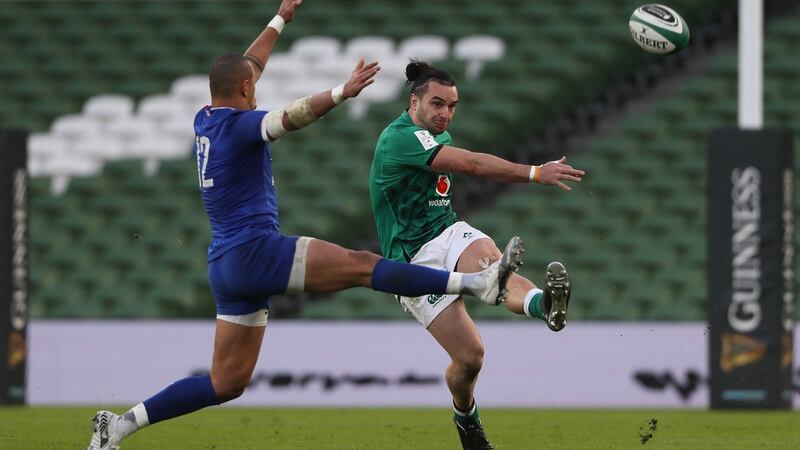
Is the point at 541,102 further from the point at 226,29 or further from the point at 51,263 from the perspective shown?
the point at 51,263

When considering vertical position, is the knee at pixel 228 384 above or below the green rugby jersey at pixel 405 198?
below

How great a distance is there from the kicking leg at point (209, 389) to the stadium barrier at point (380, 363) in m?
7.00

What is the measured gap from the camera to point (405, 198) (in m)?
8.22

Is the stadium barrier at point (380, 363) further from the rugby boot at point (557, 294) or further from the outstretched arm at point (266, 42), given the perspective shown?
the rugby boot at point (557, 294)

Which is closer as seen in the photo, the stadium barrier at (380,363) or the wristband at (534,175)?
the wristband at (534,175)

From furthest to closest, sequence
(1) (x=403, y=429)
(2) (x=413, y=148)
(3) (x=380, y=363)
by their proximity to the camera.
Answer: (3) (x=380, y=363), (1) (x=403, y=429), (2) (x=413, y=148)

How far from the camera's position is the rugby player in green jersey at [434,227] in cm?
793

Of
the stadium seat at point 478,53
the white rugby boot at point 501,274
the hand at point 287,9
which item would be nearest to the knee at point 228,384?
the white rugby boot at point 501,274

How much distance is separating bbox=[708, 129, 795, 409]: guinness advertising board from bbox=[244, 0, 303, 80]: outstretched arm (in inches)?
238

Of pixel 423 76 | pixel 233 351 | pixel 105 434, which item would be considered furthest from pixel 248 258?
pixel 423 76

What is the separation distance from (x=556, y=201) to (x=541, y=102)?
67.3 inches

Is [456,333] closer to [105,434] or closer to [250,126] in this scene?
[250,126]

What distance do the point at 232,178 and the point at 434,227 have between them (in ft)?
4.81

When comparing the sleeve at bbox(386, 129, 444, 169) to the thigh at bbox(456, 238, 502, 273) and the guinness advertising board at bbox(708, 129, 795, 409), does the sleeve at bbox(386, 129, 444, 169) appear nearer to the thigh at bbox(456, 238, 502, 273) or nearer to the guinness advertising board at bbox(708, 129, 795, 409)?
the thigh at bbox(456, 238, 502, 273)
